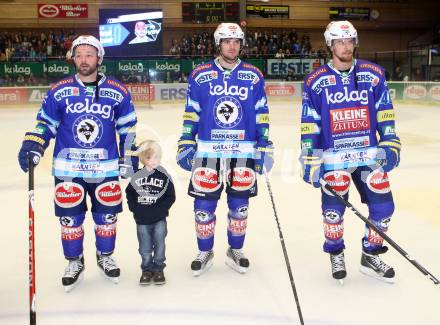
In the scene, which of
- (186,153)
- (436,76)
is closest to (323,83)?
(186,153)

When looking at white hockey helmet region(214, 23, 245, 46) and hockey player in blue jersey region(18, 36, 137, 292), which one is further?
white hockey helmet region(214, 23, 245, 46)

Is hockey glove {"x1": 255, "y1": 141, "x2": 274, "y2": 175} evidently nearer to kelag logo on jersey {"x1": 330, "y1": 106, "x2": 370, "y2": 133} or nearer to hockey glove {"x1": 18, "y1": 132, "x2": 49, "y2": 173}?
kelag logo on jersey {"x1": 330, "y1": 106, "x2": 370, "y2": 133}

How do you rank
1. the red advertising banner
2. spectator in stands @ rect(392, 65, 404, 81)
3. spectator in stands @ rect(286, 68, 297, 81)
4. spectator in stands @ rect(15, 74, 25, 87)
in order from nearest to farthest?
1. spectator in stands @ rect(15, 74, 25, 87)
2. spectator in stands @ rect(286, 68, 297, 81)
3. spectator in stands @ rect(392, 65, 404, 81)
4. the red advertising banner

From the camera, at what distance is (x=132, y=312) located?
Answer: 10.9 feet

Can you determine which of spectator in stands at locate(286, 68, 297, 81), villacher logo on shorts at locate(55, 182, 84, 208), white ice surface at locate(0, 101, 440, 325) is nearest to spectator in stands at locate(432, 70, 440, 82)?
spectator in stands at locate(286, 68, 297, 81)

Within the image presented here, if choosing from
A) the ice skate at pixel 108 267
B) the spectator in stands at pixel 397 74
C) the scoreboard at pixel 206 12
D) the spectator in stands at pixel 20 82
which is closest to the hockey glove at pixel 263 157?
the ice skate at pixel 108 267

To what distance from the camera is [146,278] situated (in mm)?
3730

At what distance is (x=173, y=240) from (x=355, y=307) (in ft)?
5.96

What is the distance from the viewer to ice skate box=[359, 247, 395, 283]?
12.4 ft

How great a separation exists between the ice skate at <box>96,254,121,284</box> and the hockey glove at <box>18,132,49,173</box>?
33.7 inches

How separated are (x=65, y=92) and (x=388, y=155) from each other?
2161mm

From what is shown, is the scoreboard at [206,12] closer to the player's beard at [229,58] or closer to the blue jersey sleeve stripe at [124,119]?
the player's beard at [229,58]

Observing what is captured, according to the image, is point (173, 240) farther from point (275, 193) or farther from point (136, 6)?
point (136, 6)

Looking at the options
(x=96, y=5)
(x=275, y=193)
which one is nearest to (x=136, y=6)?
(x=96, y=5)
